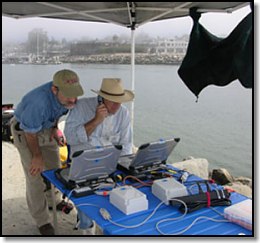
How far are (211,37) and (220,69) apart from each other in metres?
0.25

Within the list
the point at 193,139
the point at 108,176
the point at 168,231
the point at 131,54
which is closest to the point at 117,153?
the point at 108,176

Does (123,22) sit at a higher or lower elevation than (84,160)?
higher

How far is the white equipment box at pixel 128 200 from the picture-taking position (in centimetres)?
137

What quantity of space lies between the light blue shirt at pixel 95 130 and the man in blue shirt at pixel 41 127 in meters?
0.08

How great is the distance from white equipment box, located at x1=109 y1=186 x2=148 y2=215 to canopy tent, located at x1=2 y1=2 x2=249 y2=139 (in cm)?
151

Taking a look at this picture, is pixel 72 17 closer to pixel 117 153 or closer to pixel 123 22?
pixel 123 22

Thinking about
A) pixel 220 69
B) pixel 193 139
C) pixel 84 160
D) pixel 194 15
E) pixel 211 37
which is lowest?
pixel 193 139

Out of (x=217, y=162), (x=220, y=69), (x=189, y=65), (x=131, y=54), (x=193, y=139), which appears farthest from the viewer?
(x=193, y=139)

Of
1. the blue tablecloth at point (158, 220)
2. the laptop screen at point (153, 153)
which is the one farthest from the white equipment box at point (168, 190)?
the laptop screen at point (153, 153)

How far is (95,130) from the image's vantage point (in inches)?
78.9

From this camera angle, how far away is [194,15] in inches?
95.9

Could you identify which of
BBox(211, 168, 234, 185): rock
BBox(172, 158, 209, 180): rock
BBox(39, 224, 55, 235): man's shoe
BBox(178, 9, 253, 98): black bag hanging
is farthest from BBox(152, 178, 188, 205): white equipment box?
BBox(211, 168, 234, 185): rock

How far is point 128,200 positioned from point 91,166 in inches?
12.3

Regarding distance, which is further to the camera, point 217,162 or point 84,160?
point 217,162
